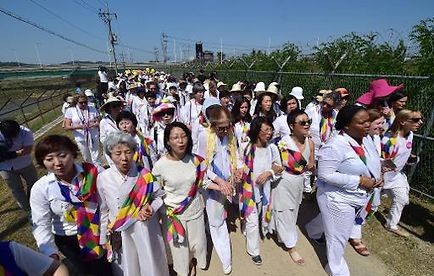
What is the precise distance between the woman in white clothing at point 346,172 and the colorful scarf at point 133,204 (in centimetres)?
183

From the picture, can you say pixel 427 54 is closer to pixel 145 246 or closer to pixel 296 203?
pixel 296 203

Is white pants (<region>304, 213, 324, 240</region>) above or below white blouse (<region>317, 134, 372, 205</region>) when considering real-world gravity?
below

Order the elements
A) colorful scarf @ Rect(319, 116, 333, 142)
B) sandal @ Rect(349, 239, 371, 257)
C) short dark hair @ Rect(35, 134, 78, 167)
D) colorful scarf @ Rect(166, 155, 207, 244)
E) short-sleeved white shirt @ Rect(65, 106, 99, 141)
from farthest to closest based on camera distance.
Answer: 1. short-sleeved white shirt @ Rect(65, 106, 99, 141)
2. colorful scarf @ Rect(319, 116, 333, 142)
3. sandal @ Rect(349, 239, 371, 257)
4. colorful scarf @ Rect(166, 155, 207, 244)
5. short dark hair @ Rect(35, 134, 78, 167)

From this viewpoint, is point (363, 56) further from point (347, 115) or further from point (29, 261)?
point (29, 261)

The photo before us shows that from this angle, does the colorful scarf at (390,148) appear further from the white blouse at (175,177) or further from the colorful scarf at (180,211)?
the white blouse at (175,177)

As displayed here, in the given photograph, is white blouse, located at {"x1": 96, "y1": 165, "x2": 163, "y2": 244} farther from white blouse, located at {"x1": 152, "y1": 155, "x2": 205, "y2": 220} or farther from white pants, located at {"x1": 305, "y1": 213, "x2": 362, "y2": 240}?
white pants, located at {"x1": 305, "y1": 213, "x2": 362, "y2": 240}

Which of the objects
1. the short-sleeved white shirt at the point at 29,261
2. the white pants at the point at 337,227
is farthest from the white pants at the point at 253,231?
the short-sleeved white shirt at the point at 29,261

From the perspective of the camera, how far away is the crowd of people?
259 cm

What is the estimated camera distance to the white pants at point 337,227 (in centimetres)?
311

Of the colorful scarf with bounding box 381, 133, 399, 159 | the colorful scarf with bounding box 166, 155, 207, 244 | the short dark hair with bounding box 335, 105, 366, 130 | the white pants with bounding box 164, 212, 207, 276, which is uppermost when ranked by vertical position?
the short dark hair with bounding box 335, 105, 366, 130

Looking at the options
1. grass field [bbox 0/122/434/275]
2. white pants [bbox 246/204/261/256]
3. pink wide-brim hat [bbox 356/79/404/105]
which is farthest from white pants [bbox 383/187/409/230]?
white pants [bbox 246/204/261/256]

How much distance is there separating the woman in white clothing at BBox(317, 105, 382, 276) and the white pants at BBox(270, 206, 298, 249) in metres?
0.63

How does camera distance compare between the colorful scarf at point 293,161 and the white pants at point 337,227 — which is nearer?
the white pants at point 337,227

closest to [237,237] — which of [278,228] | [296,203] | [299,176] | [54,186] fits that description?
[278,228]
